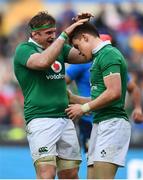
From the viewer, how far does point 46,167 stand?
7.67 metres

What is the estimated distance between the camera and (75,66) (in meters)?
9.48

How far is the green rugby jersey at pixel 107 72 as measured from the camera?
7258mm

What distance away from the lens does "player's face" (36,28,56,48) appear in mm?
7801

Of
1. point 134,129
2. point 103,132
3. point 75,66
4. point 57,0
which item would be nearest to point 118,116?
point 103,132

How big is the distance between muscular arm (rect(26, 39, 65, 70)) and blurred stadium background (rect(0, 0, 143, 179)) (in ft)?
11.9

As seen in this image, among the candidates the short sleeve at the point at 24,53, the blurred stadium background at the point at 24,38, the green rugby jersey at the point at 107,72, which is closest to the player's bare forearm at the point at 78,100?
the green rugby jersey at the point at 107,72

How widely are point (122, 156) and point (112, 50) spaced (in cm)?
105

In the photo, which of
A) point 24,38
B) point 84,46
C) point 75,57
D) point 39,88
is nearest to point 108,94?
point 84,46

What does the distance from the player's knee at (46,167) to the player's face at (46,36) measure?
1193 millimetres

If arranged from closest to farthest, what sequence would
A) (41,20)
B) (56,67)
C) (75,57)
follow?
(41,20) < (56,67) < (75,57)

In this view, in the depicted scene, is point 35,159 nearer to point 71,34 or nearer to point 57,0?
point 71,34

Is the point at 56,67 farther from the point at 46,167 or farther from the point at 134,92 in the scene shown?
the point at 134,92

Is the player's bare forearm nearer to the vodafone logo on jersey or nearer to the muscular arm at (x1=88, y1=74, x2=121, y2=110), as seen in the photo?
the vodafone logo on jersey

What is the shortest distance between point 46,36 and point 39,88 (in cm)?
54
